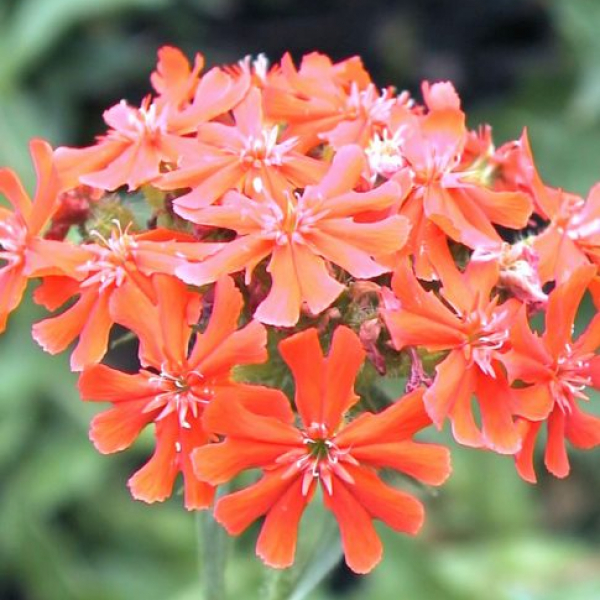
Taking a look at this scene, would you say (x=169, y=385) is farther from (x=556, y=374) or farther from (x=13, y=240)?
(x=556, y=374)

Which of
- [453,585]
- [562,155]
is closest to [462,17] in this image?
[562,155]

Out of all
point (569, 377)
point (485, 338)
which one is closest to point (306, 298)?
point (485, 338)

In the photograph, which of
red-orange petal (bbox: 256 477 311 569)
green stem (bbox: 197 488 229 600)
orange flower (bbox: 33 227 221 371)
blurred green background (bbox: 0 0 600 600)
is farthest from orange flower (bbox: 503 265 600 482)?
blurred green background (bbox: 0 0 600 600)

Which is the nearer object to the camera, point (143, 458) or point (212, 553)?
point (212, 553)

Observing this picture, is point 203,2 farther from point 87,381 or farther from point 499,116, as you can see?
point 87,381

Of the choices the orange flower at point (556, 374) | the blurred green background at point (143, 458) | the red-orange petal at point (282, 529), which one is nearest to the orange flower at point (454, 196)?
the orange flower at point (556, 374)

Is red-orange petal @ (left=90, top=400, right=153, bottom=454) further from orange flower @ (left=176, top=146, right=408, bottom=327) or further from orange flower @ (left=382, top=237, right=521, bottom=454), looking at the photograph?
orange flower @ (left=382, top=237, right=521, bottom=454)
